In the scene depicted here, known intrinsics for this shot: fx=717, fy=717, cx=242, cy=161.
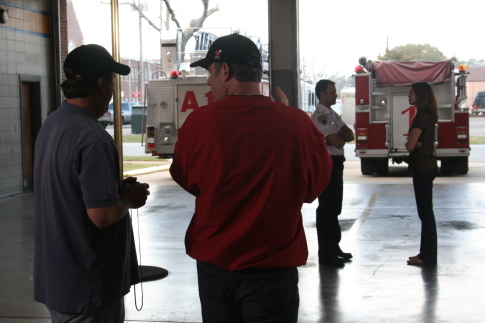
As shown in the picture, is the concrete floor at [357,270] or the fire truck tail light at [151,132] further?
the fire truck tail light at [151,132]

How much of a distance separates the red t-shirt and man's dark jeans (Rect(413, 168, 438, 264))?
4758mm

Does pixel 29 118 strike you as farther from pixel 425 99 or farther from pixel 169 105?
pixel 425 99

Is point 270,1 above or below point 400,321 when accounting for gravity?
above

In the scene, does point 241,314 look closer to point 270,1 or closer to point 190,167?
point 190,167

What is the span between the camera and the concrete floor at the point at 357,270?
623 cm

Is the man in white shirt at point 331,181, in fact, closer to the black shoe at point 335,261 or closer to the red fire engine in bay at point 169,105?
the black shoe at point 335,261

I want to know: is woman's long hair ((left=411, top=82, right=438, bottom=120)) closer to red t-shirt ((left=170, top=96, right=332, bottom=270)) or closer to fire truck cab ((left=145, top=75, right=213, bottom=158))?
red t-shirt ((left=170, top=96, right=332, bottom=270))

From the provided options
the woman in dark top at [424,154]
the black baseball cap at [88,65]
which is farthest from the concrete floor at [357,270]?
the black baseball cap at [88,65]

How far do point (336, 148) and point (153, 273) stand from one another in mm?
2374

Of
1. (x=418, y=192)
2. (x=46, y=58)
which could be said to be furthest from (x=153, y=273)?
(x=46, y=58)

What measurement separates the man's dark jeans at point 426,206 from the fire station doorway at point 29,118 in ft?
34.4

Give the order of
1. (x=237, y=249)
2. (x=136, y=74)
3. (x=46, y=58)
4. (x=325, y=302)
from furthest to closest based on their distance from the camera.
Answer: (x=136, y=74)
(x=46, y=58)
(x=325, y=302)
(x=237, y=249)

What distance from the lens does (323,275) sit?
7566 mm

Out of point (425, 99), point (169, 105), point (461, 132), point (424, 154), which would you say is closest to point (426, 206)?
point (424, 154)
